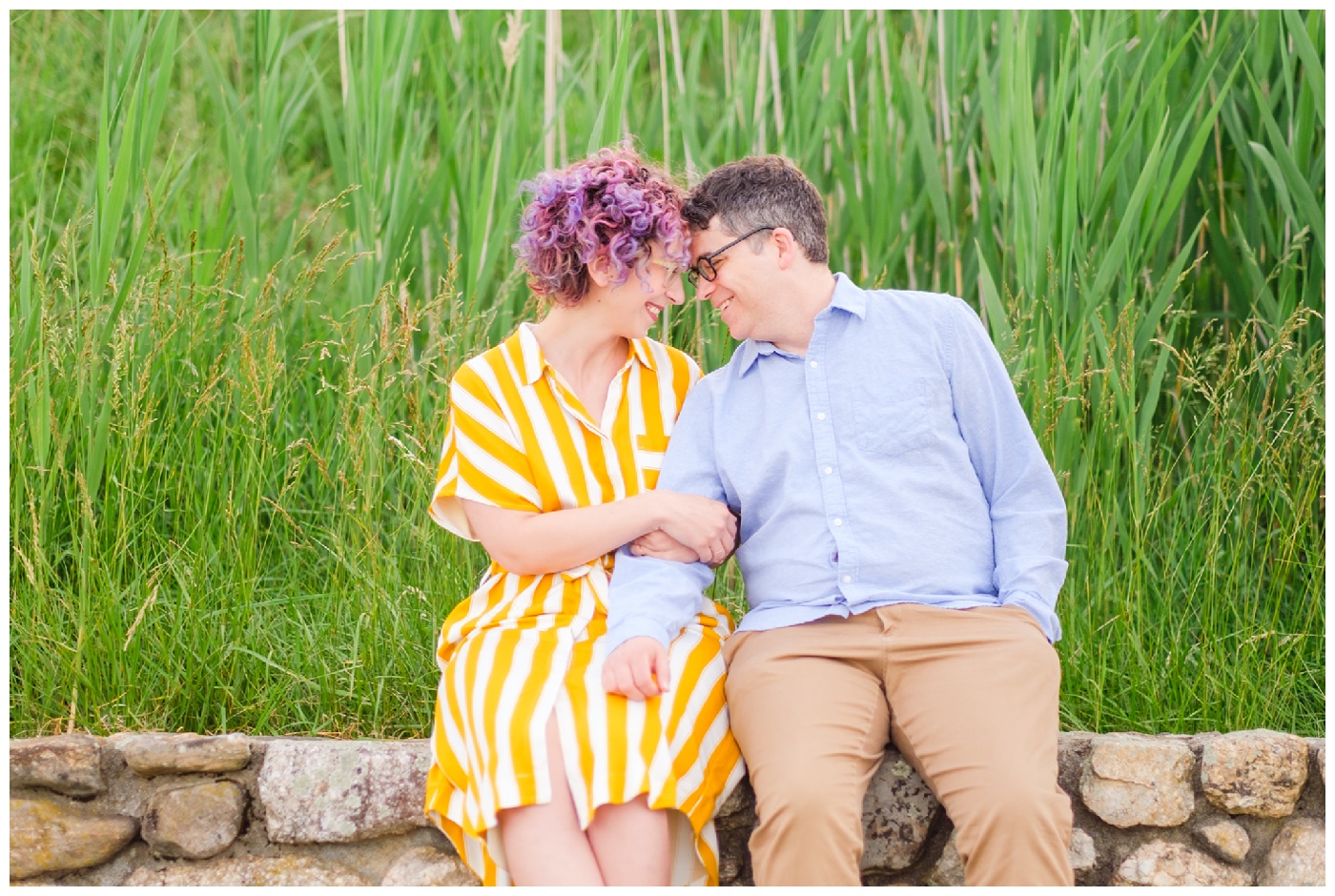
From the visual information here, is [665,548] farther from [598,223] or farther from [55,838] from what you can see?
[55,838]

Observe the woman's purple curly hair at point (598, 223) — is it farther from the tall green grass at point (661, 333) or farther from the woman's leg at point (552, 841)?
the woman's leg at point (552, 841)

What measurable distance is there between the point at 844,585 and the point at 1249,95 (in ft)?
4.88

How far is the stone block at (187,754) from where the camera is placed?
1892mm

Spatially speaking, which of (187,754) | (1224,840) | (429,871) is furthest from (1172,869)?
(187,754)

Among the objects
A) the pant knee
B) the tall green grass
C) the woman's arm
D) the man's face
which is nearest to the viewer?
the pant knee

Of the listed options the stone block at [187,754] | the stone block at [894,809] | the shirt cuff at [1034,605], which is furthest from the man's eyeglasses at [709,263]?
the stone block at [187,754]

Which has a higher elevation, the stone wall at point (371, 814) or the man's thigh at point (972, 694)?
the man's thigh at point (972, 694)

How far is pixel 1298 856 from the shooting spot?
1.85 meters

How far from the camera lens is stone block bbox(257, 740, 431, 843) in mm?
1850

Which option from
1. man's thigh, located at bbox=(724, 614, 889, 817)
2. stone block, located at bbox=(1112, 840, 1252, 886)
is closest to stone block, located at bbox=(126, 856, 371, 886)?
man's thigh, located at bbox=(724, 614, 889, 817)

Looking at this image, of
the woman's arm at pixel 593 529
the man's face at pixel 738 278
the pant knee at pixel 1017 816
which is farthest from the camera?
the man's face at pixel 738 278

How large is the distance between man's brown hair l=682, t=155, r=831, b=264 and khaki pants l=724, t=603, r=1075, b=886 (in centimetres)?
57

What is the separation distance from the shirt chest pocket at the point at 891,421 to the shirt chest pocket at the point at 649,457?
0.94 ft

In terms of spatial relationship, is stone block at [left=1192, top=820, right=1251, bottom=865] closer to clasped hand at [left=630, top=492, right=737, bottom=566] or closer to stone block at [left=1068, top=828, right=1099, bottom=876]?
stone block at [left=1068, top=828, right=1099, bottom=876]
